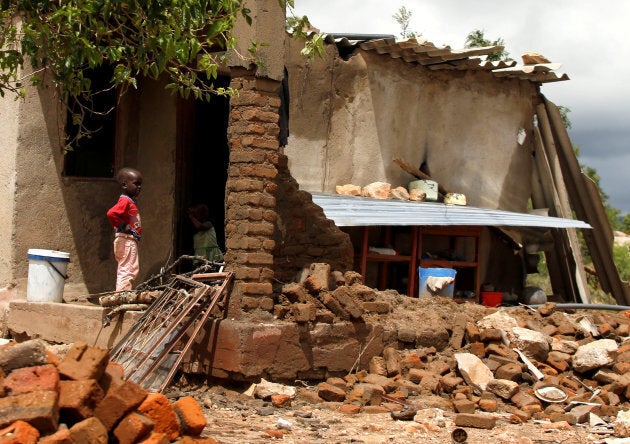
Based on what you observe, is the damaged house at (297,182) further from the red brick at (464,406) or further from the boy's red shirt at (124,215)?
the red brick at (464,406)

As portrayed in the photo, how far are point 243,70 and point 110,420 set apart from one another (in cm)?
368

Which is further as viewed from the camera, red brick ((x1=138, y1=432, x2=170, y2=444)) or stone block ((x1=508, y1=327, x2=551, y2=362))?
stone block ((x1=508, y1=327, x2=551, y2=362))

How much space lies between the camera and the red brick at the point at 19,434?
4285 mm

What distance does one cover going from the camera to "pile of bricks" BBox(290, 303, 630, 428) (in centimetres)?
722

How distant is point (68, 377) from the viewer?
16.2 ft

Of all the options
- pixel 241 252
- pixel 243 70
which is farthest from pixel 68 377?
pixel 243 70

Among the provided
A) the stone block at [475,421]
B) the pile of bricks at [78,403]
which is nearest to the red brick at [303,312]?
the stone block at [475,421]

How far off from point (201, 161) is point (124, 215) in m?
2.89

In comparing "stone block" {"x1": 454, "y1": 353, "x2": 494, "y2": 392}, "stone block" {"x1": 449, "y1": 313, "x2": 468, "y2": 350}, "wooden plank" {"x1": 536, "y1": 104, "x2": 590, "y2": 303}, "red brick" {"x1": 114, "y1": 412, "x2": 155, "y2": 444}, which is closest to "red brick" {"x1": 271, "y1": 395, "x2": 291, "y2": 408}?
"stone block" {"x1": 454, "y1": 353, "x2": 494, "y2": 392}

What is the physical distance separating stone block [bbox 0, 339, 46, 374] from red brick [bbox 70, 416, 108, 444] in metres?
0.51

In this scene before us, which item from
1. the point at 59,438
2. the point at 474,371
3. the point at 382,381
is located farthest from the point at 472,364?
the point at 59,438

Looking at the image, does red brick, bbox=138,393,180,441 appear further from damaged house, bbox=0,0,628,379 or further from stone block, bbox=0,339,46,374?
damaged house, bbox=0,0,628,379

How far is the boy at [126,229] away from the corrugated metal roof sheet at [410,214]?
2466mm

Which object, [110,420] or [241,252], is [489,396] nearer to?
[241,252]
